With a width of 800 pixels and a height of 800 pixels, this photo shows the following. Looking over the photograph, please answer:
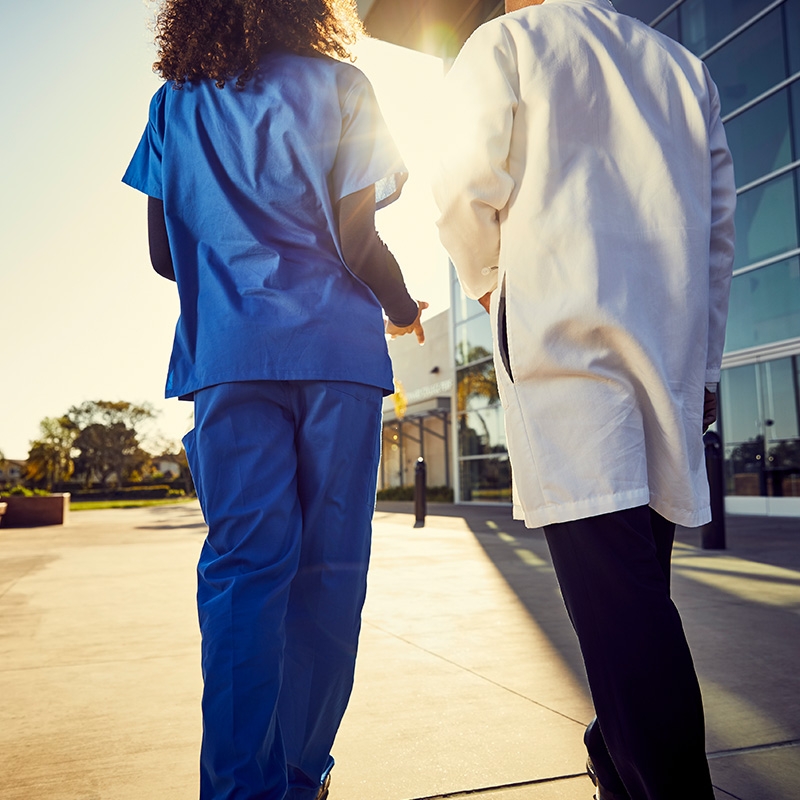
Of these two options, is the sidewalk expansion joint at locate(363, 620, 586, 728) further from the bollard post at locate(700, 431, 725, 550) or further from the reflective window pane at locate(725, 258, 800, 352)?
the reflective window pane at locate(725, 258, 800, 352)

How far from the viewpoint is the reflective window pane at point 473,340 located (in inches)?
750

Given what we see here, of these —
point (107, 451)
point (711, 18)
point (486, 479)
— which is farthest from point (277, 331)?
point (107, 451)

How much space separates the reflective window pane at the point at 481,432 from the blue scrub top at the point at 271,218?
658 inches

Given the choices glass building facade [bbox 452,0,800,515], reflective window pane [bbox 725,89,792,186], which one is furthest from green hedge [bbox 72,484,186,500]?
reflective window pane [bbox 725,89,792,186]

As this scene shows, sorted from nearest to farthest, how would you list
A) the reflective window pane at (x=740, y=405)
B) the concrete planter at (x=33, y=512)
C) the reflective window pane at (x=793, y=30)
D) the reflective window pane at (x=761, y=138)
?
the reflective window pane at (x=793, y=30) → the reflective window pane at (x=761, y=138) → the reflective window pane at (x=740, y=405) → the concrete planter at (x=33, y=512)

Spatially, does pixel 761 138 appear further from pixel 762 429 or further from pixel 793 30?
pixel 762 429

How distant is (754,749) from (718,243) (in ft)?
4.37

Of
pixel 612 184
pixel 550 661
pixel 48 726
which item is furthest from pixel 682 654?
pixel 48 726

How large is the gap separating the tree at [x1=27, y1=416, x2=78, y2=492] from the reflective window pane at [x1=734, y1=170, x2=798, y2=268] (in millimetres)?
56030

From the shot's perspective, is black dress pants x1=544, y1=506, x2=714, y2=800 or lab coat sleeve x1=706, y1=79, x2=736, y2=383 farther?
lab coat sleeve x1=706, y1=79, x2=736, y2=383

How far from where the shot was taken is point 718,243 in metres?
1.58

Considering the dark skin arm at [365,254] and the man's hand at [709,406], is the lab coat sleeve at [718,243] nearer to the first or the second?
the man's hand at [709,406]

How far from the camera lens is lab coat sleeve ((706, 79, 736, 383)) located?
1.54 metres

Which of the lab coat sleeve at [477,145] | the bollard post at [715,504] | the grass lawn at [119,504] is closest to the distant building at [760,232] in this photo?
the bollard post at [715,504]
